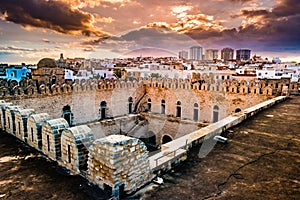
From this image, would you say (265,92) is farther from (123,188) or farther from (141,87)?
(123,188)

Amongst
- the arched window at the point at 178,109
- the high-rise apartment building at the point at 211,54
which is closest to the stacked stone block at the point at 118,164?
the arched window at the point at 178,109

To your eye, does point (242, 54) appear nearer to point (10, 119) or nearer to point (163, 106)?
point (163, 106)

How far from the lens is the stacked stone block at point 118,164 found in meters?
3.20

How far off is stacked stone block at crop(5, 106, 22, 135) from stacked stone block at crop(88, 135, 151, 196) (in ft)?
11.6

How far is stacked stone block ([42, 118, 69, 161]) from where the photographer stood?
14.0 feet

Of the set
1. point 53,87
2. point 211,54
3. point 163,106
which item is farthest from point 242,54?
point 53,87

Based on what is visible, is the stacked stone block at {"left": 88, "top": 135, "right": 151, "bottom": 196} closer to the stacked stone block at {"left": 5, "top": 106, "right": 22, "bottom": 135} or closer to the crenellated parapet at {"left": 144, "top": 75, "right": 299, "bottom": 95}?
the stacked stone block at {"left": 5, "top": 106, "right": 22, "bottom": 135}

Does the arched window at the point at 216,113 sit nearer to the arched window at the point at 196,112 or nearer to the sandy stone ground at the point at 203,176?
the arched window at the point at 196,112

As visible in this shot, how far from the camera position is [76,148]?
12.5 feet

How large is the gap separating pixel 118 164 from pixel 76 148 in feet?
3.34

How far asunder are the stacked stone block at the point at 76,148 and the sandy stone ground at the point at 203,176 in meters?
0.18

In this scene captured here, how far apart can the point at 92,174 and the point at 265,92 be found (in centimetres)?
1446

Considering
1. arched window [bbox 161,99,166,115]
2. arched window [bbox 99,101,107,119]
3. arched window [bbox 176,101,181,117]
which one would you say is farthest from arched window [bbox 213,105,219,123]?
arched window [bbox 99,101,107,119]

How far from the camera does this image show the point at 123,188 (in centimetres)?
331
